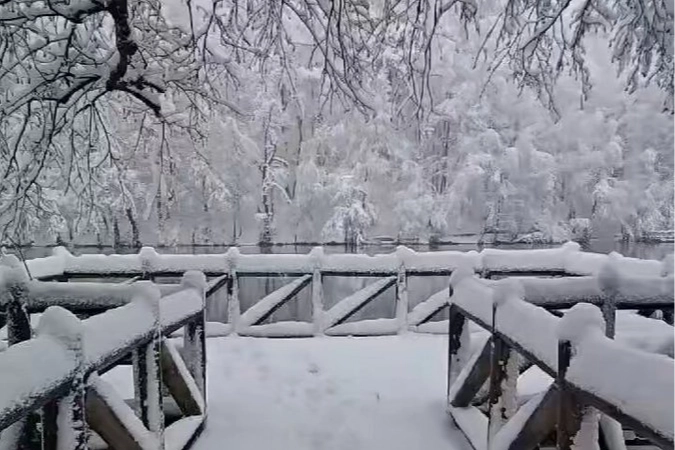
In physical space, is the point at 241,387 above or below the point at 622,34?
below

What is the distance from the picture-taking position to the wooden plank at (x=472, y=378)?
339 cm

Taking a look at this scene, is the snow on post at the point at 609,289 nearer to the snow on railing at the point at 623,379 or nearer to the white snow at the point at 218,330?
the snow on railing at the point at 623,379

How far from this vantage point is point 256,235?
23094mm

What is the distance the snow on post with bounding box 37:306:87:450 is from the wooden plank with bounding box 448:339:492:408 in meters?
2.12

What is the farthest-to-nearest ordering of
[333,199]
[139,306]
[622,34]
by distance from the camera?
1. [333,199]
2. [622,34]
3. [139,306]

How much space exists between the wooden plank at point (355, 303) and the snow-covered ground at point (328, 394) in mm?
235

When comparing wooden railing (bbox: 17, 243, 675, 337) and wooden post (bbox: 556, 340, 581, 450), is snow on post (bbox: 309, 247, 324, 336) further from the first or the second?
wooden post (bbox: 556, 340, 581, 450)

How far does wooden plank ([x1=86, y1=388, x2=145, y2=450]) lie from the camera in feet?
7.82

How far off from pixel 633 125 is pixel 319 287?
2151 centimetres

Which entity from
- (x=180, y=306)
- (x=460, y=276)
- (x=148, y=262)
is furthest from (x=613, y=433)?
(x=148, y=262)

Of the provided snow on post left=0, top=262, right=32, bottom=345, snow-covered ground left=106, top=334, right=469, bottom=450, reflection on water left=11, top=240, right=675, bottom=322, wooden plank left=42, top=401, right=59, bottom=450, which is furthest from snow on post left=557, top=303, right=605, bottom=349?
reflection on water left=11, top=240, right=675, bottom=322

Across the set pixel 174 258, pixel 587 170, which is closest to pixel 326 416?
pixel 174 258

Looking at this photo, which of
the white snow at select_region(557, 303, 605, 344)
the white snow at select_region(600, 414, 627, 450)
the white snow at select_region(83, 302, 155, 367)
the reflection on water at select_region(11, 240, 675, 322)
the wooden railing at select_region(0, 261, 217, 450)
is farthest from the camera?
the reflection on water at select_region(11, 240, 675, 322)

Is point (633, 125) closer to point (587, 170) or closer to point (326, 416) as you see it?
point (587, 170)
